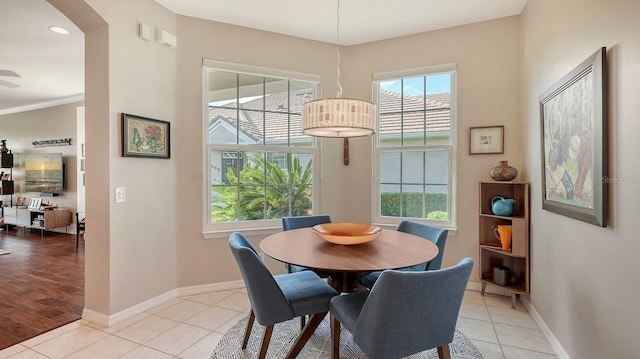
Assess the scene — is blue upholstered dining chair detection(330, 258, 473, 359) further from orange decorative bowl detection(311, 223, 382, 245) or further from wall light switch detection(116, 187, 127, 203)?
wall light switch detection(116, 187, 127, 203)

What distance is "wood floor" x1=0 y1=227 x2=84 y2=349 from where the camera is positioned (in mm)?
2439

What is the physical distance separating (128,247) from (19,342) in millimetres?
866

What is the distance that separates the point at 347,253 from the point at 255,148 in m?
1.81

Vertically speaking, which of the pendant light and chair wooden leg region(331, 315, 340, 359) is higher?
the pendant light

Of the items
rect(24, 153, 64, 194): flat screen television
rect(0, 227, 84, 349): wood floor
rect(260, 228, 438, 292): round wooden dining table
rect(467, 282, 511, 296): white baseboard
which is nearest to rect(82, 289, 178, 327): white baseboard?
rect(0, 227, 84, 349): wood floor

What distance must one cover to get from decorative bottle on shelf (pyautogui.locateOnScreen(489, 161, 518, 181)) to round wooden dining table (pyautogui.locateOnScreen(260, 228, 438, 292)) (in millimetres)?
1109

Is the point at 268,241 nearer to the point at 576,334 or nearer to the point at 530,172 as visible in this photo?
the point at 576,334

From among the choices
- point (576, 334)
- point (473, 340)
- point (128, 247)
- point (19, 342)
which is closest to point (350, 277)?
point (473, 340)

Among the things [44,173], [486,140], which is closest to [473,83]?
[486,140]

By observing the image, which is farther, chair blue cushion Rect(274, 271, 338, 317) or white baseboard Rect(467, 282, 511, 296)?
white baseboard Rect(467, 282, 511, 296)

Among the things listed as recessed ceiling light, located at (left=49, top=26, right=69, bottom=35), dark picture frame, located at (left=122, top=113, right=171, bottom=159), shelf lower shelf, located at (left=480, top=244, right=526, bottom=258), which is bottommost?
shelf lower shelf, located at (left=480, top=244, right=526, bottom=258)

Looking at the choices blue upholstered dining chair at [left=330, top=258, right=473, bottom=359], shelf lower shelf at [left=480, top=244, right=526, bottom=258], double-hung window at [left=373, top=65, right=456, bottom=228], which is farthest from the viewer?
double-hung window at [left=373, top=65, right=456, bottom=228]

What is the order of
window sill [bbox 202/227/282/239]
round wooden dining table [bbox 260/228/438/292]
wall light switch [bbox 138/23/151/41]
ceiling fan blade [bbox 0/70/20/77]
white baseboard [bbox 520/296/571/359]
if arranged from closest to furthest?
round wooden dining table [bbox 260/228/438/292], white baseboard [bbox 520/296/571/359], wall light switch [bbox 138/23/151/41], window sill [bbox 202/227/282/239], ceiling fan blade [bbox 0/70/20/77]

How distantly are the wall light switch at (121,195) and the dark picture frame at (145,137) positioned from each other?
0.27 metres
